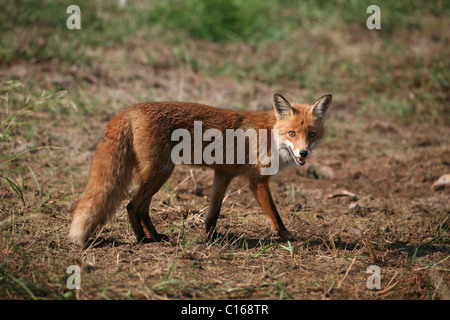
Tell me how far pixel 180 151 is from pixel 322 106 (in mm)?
1545

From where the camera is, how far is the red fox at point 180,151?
423 cm

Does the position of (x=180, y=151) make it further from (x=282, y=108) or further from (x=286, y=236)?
(x=286, y=236)

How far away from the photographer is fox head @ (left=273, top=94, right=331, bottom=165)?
15.4 ft

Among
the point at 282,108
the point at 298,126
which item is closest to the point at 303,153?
the point at 298,126

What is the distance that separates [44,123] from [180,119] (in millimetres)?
3255

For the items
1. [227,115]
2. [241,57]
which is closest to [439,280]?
[227,115]

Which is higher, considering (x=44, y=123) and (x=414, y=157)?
(x=44, y=123)

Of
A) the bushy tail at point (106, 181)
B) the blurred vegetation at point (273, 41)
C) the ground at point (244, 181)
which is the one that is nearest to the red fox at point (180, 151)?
the bushy tail at point (106, 181)

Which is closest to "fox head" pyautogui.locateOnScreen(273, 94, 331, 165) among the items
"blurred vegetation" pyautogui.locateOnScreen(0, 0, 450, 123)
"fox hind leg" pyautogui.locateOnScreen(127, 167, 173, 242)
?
"fox hind leg" pyautogui.locateOnScreen(127, 167, 173, 242)

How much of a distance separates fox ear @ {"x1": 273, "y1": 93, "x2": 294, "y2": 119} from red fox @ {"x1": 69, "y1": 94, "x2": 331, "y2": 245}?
1cm

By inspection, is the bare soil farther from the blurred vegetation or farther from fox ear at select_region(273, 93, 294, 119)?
fox ear at select_region(273, 93, 294, 119)

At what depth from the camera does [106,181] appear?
4.20m
